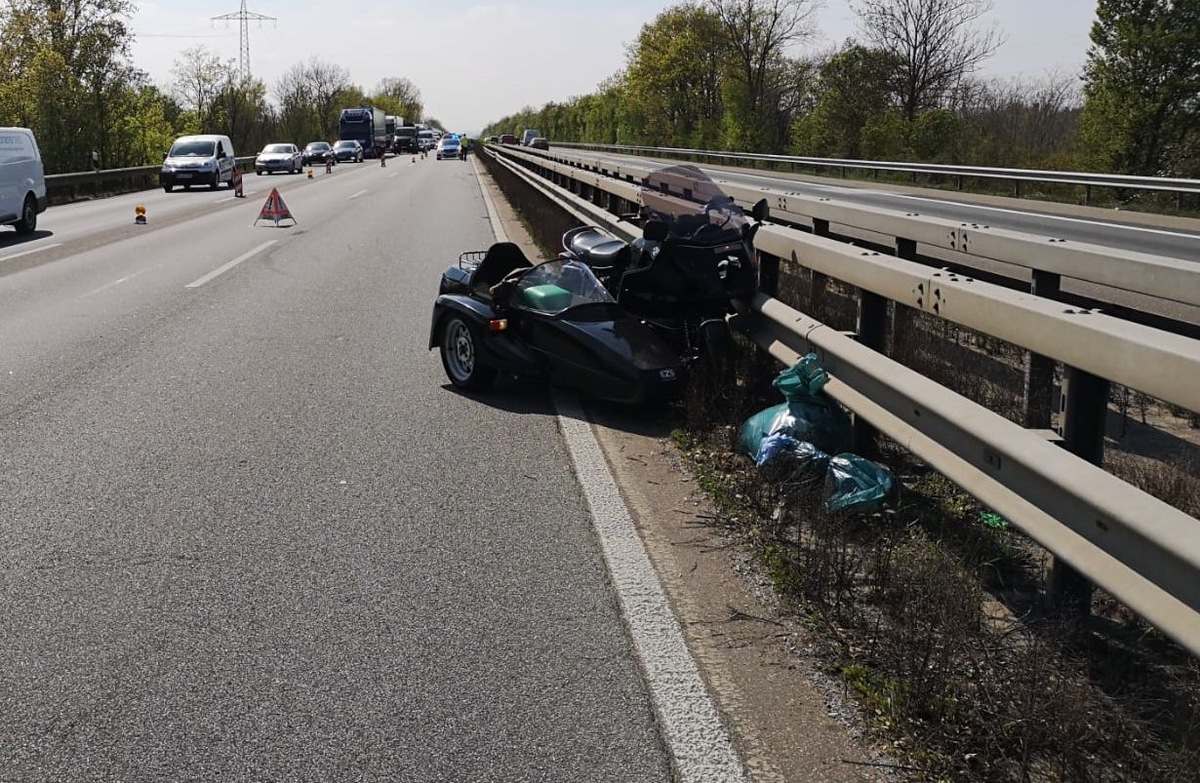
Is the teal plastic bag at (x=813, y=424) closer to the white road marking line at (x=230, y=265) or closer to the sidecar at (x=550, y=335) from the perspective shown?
the sidecar at (x=550, y=335)

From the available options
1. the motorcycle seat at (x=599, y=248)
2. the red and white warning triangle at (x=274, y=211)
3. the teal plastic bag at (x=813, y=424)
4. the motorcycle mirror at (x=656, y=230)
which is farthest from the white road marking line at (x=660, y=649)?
the red and white warning triangle at (x=274, y=211)

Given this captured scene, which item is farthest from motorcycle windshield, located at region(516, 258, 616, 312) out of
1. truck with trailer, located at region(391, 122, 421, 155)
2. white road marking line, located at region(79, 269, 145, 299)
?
truck with trailer, located at region(391, 122, 421, 155)

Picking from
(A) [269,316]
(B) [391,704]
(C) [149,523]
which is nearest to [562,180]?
(A) [269,316]

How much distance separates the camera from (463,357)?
25.3ft

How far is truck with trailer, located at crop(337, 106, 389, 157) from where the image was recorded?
84.1 m

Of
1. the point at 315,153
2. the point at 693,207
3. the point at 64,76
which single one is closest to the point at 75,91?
the point at 64,76

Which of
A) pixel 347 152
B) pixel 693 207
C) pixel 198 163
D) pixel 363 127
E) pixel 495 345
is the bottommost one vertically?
pixel 495 345

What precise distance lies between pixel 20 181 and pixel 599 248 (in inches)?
636

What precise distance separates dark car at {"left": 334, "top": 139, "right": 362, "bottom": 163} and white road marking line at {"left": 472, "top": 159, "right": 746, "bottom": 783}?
7496 centimetres

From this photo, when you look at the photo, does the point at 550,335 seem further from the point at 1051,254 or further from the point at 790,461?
the point at 1051,254

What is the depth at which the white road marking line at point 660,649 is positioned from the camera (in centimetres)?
306

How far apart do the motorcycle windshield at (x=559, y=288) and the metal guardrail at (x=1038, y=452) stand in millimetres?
1653

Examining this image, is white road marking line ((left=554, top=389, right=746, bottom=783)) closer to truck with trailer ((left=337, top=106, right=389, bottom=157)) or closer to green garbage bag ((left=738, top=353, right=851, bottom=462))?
green garbage bag ((left=738, top=353, right=851, bottom=462))

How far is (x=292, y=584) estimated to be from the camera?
4.26 meters
